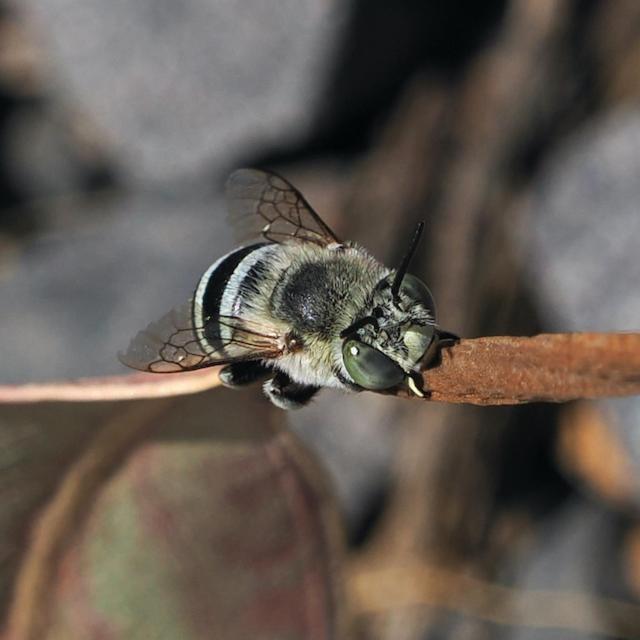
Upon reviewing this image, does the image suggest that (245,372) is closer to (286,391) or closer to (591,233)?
(286,391)

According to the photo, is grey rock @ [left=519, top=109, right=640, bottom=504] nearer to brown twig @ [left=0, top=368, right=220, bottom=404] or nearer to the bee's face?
the bee's face

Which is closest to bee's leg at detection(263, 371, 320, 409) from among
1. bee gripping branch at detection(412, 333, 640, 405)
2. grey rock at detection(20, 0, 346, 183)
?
bee gripping branch at detection(412, 333, 640, 405)

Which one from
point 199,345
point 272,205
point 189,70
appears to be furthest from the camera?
point 189,70

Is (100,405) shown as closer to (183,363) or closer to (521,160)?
(183,363)

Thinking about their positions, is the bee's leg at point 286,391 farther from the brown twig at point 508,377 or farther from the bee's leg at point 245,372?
the brown twig at point 508,377

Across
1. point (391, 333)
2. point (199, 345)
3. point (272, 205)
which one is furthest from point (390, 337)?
point (272, 205)

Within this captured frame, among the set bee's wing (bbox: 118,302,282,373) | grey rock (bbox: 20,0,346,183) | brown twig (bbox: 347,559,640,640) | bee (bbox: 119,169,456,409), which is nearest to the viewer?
bee (bbox: 119,169,456,409)

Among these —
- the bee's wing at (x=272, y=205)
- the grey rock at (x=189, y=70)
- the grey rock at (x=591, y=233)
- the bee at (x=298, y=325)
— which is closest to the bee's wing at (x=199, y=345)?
the bee at (x=298, y=325)
